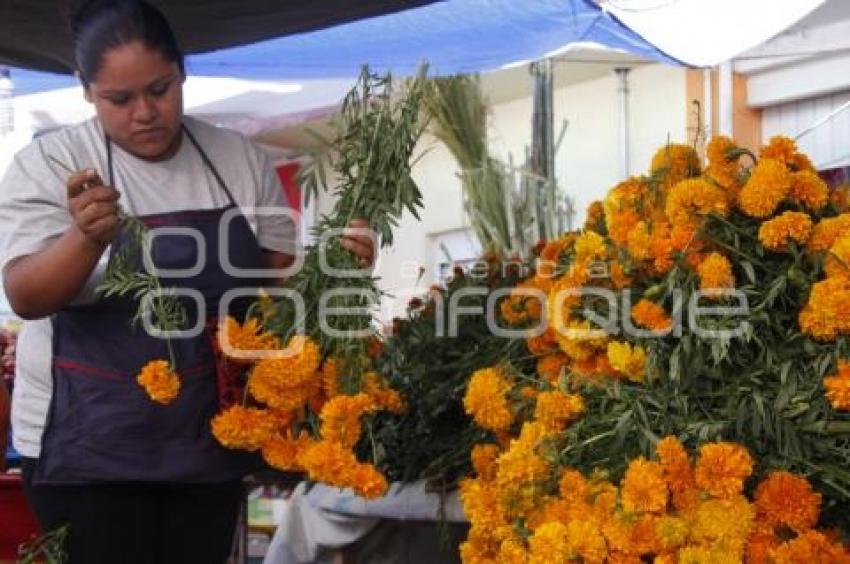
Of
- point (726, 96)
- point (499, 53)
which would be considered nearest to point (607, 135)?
point (726, 96)

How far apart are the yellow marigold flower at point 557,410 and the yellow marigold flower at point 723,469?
0.27 meters

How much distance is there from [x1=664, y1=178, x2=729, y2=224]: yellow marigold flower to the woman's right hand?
0.86 metres

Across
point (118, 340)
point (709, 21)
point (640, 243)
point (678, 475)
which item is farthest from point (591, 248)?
point (709, 21)

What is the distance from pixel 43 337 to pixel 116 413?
6.9 inches

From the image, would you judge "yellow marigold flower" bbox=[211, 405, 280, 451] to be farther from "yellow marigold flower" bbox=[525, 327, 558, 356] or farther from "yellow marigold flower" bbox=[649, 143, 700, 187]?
"yellow marigold flower" bbox=[649, 143, 700, 187]

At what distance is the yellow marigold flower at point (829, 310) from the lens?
175 centimetres

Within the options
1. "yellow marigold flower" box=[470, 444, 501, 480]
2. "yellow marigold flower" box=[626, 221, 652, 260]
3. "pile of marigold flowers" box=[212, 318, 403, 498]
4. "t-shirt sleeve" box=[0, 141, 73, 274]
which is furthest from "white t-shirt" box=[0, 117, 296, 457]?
"yellow marigold flower" box=[626, 221, 652, 260]

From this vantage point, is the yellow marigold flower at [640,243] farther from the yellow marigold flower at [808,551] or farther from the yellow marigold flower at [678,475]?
the yellow marigold flower at [808,551]

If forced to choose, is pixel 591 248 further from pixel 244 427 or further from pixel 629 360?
pixel 244 427

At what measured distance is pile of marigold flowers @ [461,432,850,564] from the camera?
63.6 inches

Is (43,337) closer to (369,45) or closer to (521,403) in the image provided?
(521,403)

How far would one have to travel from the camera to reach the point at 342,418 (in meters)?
1.84

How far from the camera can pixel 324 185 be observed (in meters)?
2.07

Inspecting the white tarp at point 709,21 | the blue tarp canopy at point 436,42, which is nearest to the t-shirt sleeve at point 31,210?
the blue tarp canopy at point 436,42
